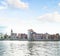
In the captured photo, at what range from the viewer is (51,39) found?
144 m

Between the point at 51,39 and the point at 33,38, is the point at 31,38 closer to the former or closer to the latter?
the point at 33,38

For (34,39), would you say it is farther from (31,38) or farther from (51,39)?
(51,39)

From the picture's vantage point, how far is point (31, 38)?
143 m

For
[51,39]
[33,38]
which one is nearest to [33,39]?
[33,38]

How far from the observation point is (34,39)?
5694 inches

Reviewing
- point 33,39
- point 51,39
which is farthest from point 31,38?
point 51,39

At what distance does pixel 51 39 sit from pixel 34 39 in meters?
12.2

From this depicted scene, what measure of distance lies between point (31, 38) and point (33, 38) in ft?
7.15

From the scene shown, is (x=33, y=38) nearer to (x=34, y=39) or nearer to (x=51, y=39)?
(x=34, y=39)

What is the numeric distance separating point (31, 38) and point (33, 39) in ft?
5.86

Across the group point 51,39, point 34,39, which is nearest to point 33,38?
point 34,39

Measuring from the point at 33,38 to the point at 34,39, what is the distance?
3.34ft

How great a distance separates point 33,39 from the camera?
472 ft

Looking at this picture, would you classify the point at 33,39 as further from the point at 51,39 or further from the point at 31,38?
the point at 51,39
